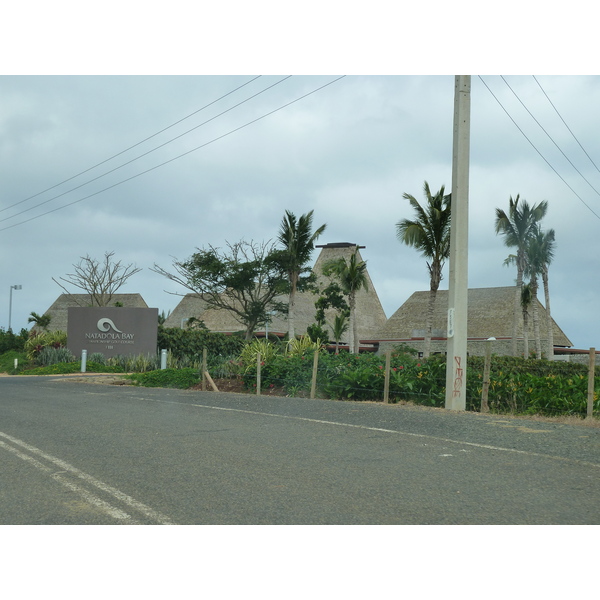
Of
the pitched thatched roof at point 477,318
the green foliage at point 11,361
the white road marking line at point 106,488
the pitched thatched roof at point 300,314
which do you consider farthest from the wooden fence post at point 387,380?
the pitched thatched roof at point 477,318

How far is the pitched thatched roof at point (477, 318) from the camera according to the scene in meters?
51.4

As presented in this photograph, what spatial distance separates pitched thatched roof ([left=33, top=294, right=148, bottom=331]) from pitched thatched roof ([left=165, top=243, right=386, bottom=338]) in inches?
288

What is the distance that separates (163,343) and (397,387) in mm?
23985

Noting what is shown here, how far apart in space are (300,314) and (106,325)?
24.1m

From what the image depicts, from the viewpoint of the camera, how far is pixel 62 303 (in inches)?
2867

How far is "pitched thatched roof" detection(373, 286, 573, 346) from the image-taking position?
51.4m

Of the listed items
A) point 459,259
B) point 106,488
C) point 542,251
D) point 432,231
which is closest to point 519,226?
point 542,251

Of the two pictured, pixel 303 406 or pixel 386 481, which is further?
pixel 303 406

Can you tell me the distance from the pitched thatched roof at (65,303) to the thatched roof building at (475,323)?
3062 cm

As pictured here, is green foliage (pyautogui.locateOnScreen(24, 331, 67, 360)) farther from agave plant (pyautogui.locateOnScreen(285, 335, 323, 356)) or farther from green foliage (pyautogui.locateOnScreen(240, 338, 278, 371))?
agave plant (pyautogui.locateOnScreen(285, 335, 323, 356))

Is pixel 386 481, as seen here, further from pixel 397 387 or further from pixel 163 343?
pixel 163 343

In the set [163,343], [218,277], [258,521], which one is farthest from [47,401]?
[218,277]

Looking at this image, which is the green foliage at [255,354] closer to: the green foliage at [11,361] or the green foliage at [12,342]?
the green foliage at [11,361]

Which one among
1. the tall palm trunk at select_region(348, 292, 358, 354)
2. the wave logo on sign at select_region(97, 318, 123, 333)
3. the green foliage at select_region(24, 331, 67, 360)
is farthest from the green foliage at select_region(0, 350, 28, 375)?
the tall palm trunk at select_region(348, 292, 358, 354)
